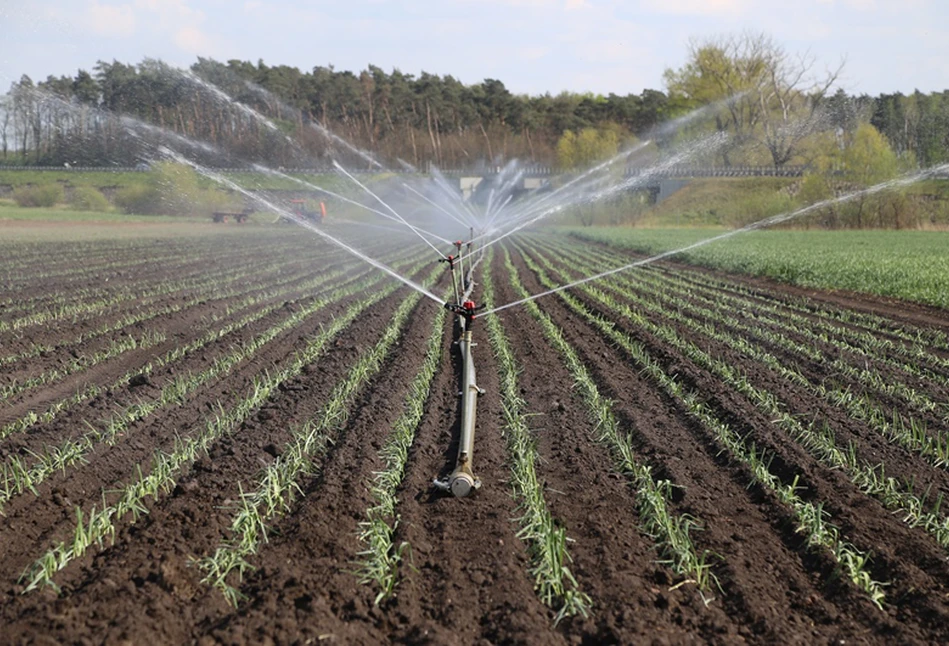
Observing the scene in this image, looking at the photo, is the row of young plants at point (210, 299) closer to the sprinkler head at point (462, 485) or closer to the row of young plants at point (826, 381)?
the sprinkler head at point (462, 485)

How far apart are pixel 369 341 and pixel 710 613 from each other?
7.97 m

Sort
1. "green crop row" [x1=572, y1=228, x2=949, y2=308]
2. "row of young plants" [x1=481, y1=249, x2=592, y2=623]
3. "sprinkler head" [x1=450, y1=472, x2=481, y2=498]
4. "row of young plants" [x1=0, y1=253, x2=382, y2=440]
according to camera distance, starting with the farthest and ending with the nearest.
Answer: "green crop row" [x1=572, y1=228, x2=949, y2=308]
"row of young plants" [x1=0, y1=253, x2=382, y2=440]
"sprinkler head" [x1=450, y1=472, x2=481, y2=498]
"row of young plants" [x1=481, y1=249, x2=592, y2=623]

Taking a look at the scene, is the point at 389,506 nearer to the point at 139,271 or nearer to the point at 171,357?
the point at 171,357

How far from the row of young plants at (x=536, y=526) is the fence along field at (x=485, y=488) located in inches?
1.0

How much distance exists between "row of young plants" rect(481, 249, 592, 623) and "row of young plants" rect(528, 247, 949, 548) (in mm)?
2215

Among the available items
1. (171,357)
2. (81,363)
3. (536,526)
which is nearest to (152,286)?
(171,357)

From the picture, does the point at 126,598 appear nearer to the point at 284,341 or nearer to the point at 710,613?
the point at 710,613

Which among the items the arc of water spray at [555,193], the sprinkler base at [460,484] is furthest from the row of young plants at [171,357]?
the arc of water spray at [555,193]

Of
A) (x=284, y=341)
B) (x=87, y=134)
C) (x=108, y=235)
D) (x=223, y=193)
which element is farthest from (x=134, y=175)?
(x=284, y=341)

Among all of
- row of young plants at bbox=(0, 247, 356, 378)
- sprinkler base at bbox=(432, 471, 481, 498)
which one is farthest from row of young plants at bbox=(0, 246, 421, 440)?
sprinkler base at bbox=(432, 471, 481, 498)

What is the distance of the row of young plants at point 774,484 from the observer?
4.24 meters

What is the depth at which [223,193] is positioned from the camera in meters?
49.8

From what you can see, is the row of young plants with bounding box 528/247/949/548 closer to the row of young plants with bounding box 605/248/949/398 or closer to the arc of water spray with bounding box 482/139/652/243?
the row of young plants with bounding box 605/248/949/398

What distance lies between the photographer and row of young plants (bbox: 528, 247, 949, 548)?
493 centimetres
